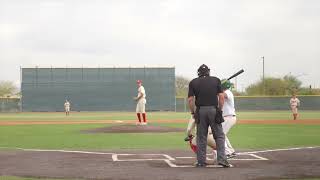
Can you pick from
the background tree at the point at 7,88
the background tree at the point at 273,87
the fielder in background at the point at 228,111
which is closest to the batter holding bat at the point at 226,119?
the fielder in background at the point at 228,111

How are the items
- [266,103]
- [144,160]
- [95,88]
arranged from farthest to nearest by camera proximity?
1. [95,88]
2. [266,103]
3. [144,160]

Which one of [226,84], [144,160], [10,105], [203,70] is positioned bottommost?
[10,105]

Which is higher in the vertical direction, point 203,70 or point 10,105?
point 203,70

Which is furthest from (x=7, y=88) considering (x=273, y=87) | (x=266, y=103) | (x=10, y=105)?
(x=266, y=103)

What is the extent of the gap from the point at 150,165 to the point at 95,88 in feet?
219

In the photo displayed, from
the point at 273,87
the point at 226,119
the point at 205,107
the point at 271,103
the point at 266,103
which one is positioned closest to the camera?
the point at 205,107

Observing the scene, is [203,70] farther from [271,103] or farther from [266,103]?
[266,103]

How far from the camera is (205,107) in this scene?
10617 mm

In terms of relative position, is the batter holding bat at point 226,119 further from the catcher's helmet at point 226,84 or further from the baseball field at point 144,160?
the baseball field at point 144,160

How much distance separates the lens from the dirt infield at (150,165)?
30.5 ft

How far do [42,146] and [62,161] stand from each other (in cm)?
426

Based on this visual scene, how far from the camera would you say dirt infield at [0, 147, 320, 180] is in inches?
366

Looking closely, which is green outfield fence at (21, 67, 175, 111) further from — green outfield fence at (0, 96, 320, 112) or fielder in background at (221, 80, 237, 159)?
fielder in background at (221, 80, 237, 159)

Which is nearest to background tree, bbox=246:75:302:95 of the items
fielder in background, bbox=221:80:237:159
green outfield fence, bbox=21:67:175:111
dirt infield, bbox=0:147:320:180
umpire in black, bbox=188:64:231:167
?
green outfield fence, bbox=21:67:175:111
